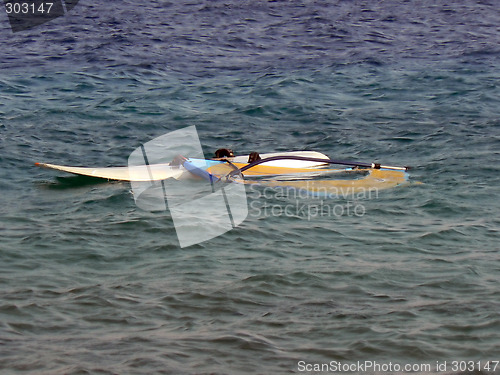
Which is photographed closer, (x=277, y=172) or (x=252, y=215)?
(x=252, y=215)

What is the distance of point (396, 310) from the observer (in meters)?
5.09

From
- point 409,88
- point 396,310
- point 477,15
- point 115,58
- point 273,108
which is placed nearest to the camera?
point 396,310

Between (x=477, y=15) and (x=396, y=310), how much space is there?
639 inches

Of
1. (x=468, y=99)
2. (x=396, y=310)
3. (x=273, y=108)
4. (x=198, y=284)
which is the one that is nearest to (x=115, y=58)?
(x=273, y=108)

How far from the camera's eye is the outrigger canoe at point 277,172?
8547 mm

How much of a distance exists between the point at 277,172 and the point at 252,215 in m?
1.62

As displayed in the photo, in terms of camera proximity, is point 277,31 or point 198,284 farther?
point 277,31

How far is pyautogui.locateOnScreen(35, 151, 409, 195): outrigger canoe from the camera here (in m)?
8.55

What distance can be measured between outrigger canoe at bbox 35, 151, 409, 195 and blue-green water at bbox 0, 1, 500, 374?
267mm

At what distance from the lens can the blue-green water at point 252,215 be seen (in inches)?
182

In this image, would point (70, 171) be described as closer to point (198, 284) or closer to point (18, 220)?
point (18, 220)

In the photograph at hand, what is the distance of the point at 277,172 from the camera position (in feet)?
29.7

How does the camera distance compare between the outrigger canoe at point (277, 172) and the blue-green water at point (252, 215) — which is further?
the outrigger canoe at point (277, 172)

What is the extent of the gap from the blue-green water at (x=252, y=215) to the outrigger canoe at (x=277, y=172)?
267 millimetres
